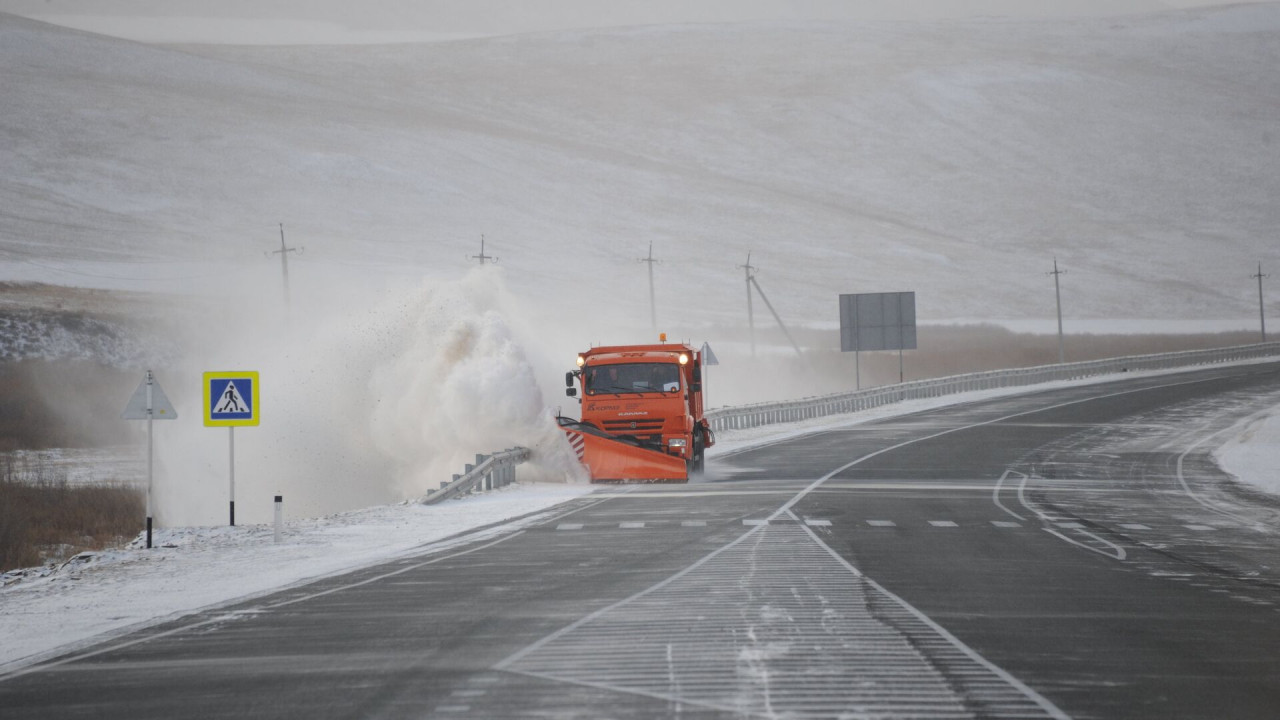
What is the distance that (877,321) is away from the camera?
64.6m

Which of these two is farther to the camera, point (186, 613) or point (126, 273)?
point (126, 273)

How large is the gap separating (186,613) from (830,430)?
3491 centimetres

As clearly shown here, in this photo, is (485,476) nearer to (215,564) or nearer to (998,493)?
(998,493)

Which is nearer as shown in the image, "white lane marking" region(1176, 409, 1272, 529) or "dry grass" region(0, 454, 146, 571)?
"white lane marking" region(1176, 409, 1272, 529)

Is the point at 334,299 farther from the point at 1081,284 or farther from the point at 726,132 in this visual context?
the point at 726,132

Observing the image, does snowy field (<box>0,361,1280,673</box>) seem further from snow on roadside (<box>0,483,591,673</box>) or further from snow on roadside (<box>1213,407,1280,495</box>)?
snow on roadside (<box>1213,407,1280,495</box>)

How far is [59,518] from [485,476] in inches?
336

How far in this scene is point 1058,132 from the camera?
570 ft

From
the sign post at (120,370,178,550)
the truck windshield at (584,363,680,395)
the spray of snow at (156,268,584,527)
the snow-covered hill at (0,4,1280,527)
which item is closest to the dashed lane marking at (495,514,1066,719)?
the sign post at (120,370,178,550)

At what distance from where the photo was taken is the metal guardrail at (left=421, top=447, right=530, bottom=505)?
2509 cm

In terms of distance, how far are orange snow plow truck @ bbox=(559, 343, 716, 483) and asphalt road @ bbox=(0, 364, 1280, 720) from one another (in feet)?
15.3

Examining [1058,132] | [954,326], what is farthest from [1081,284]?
[1058,132]

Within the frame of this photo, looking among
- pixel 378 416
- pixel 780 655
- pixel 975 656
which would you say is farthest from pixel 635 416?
pixel 975 656

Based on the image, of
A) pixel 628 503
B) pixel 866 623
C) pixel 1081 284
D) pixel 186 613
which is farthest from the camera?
pixel 1081 284
